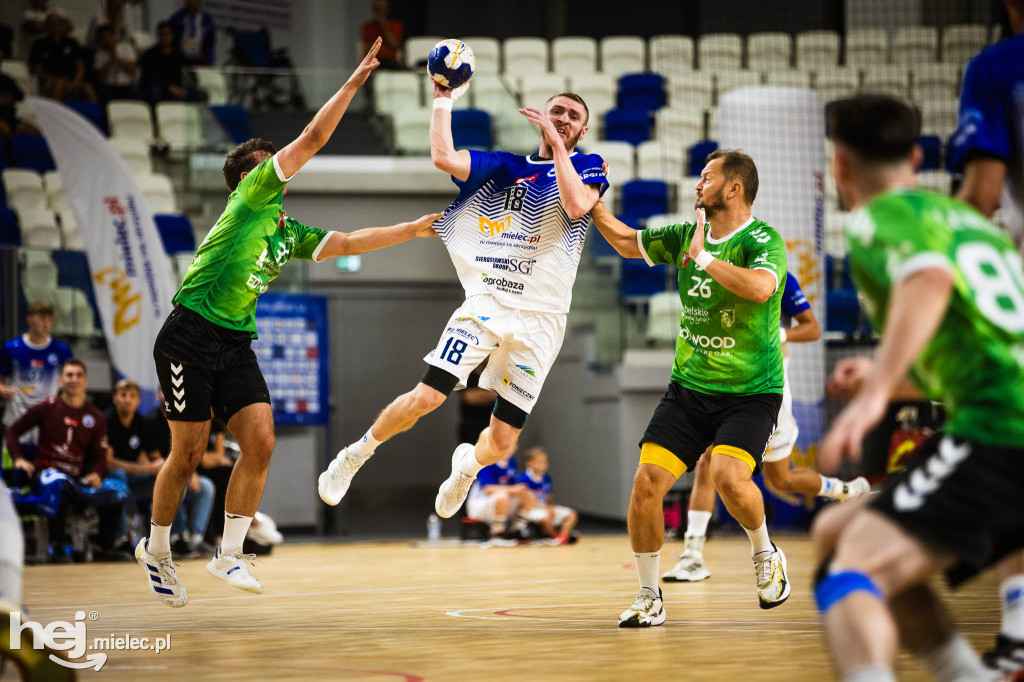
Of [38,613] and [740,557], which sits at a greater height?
[38,613]

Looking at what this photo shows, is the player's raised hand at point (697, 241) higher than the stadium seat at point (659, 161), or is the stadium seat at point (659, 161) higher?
the stadium seat at point (659, 161)

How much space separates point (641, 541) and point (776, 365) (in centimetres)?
108

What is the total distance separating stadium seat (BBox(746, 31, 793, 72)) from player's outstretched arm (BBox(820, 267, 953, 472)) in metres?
16.2

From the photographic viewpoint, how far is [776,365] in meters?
5.14

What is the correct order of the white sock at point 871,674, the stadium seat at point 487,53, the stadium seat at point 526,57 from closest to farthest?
1. the white sock at point 871,674
2. the stadium seat at point 487,53
3. the stadium seat at point 526,57

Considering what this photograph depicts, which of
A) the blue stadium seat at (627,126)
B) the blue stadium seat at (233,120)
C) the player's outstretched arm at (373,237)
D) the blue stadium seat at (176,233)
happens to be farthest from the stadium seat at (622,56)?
the player's outstretched arm at (373,237)

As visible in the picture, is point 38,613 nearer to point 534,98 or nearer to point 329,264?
point 329,264

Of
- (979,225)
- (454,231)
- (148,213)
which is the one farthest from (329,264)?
(979,225)

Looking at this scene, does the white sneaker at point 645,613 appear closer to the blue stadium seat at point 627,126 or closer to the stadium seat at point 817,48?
the blue stadium seat at point 627,126

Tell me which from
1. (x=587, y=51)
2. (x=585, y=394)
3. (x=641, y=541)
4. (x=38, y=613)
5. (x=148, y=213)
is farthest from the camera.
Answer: (x=587, y=51)

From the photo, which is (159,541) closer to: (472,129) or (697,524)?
(697,524)

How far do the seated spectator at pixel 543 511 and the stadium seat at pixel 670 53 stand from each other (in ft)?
26.7

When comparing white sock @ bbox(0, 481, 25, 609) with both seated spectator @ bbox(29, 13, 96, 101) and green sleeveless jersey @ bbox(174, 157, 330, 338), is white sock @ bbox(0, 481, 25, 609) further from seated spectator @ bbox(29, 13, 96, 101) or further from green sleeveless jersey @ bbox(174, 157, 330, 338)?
seated spectator @ bbox(29, 13, 96, 101)

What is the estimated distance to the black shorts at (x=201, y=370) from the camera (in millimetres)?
5332
